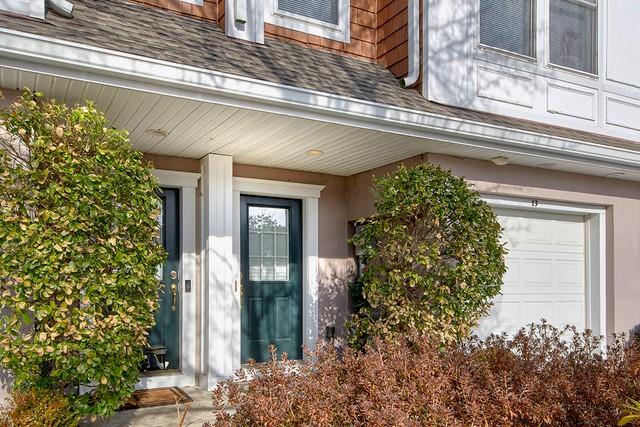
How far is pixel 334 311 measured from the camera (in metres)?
6.57

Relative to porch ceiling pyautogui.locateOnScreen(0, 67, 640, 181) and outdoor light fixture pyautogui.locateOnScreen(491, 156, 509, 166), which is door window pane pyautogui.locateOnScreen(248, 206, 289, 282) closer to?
porch ceiling pyautogui.locateOnScreen(0, 67, 640, 181)

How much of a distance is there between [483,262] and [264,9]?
3232mm

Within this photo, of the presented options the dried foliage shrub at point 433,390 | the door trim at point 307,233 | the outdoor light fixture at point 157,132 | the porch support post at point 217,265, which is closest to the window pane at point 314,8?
the porch support post at point 217,265

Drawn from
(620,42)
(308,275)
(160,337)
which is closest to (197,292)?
(160,337)

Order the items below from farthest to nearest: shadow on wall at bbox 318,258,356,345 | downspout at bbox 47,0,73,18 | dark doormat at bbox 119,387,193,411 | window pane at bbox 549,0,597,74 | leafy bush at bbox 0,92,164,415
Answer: window pane at bbox 549,0,597,74 < shadow on wall at bbox 318,258,356,345 < dark doormat at bbox 119,387,193,411 < downspout at bbox 47,0,73,18 < leafy bush at bbox 0,92,164,415

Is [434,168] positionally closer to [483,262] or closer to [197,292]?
[483,262]

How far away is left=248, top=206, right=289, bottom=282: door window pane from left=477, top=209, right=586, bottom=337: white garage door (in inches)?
92.4

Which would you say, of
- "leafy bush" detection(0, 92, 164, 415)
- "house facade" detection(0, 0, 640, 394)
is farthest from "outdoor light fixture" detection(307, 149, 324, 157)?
"leafy bush" detection(0, 92, 164, 415)

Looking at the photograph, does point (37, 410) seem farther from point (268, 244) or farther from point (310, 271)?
point (310, 271)

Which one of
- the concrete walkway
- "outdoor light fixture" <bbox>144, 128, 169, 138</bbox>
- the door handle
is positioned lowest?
the concrete walkway

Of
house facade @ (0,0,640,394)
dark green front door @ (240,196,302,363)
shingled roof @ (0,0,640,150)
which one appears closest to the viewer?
shingled roof @ (0,0,640,150)

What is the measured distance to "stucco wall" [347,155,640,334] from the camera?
6.05m

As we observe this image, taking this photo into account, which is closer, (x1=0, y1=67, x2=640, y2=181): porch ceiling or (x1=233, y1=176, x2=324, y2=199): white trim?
(x1=0, y1=67, x2=640, y2=181): porch ceiling

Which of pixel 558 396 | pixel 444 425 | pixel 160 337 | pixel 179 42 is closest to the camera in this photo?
pixel 444 425
